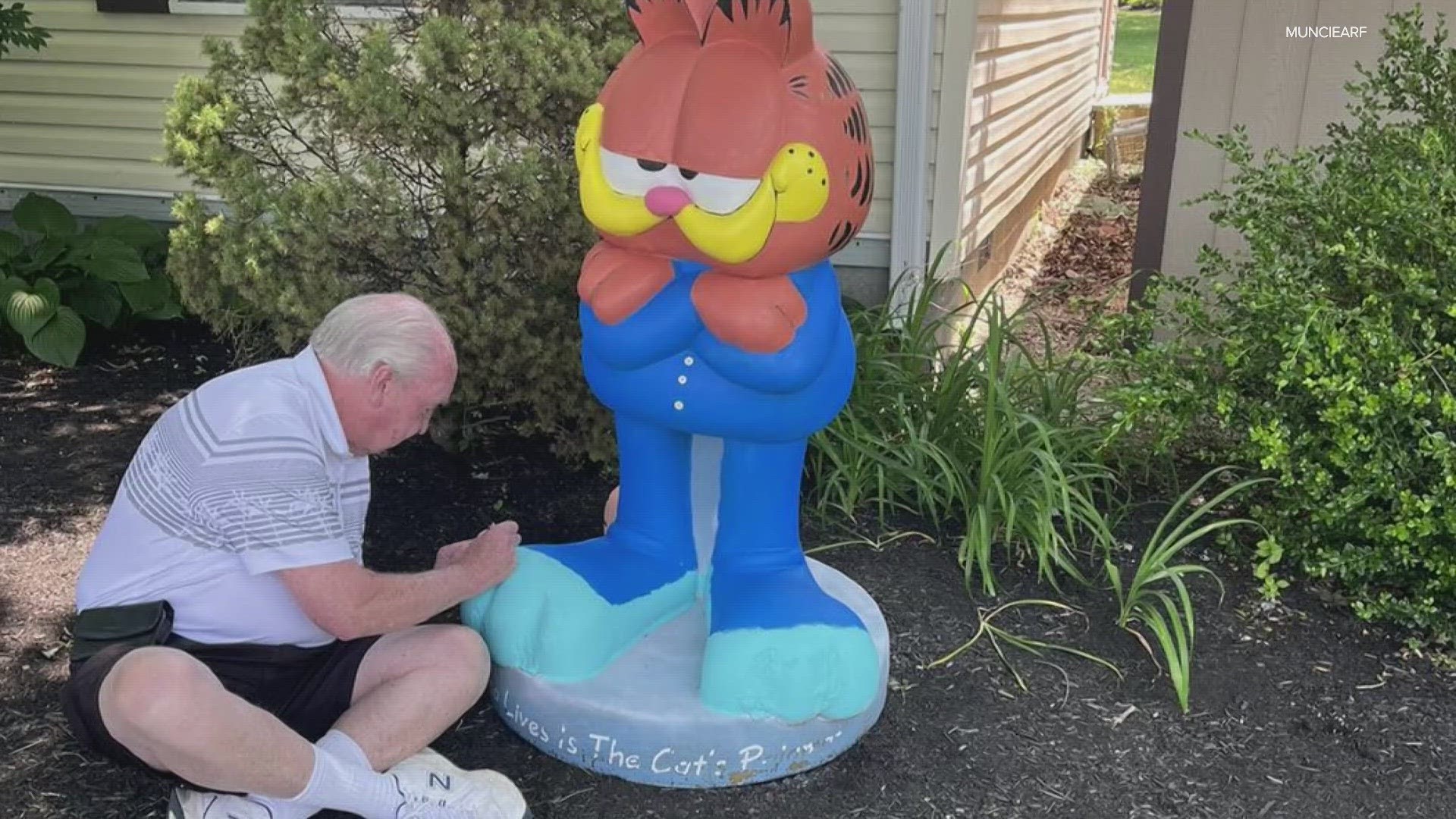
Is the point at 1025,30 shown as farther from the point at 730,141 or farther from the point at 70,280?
the point at 70,280

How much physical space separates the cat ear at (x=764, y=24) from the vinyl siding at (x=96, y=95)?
3.89 metres

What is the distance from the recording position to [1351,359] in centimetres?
323

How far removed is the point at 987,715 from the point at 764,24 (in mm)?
1665

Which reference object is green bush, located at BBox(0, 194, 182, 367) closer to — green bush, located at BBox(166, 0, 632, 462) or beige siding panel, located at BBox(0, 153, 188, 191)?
beige siding panel, located at BBox(0, 153, 188, 191)

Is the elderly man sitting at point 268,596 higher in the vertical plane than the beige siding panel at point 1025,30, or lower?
lower

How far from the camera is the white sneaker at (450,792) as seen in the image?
231cm

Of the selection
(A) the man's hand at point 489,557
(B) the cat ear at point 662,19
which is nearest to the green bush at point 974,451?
(A) the man's hand at point 489,557

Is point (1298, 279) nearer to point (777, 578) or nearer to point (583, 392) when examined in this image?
point (777, 578)

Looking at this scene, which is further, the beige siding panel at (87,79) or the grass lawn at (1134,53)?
the grass lawn at (1134,53)

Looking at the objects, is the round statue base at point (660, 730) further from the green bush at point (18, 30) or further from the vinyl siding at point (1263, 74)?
the green bush at point (18, 30)

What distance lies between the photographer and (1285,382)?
10.5ft

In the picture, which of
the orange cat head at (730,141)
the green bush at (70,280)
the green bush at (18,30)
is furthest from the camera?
the green bush at (18,30)

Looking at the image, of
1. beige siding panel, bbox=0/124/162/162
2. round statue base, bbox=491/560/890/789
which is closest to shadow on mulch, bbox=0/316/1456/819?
round statue base, bbox=491/560/890/789

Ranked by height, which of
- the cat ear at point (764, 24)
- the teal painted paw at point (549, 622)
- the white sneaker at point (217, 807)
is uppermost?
the cat ear at point (764, 24)
